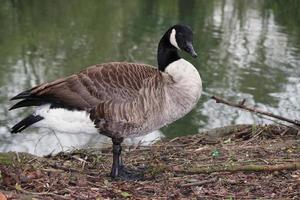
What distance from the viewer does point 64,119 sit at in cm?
572

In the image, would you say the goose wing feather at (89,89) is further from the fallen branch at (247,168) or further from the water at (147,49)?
the water at (147,49)

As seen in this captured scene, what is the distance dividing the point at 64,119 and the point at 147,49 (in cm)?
1592

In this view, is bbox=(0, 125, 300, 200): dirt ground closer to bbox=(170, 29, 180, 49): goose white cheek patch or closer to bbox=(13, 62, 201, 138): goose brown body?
bbox=(13, 62, 201, 138): goose brown body

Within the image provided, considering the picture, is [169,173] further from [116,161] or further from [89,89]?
[89,89]

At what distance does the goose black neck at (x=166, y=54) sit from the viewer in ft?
21.2

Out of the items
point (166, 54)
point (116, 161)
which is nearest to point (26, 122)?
point (116, 161)

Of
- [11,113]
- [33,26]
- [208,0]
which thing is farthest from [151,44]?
[208,0]

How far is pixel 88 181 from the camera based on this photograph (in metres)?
5.48

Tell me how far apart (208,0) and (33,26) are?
2175 cm

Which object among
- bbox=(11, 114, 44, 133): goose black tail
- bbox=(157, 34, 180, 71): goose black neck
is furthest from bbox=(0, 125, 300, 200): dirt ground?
bbox=(157, 34, 180, 71): goose black neck

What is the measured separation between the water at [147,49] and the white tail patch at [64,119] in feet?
6.98

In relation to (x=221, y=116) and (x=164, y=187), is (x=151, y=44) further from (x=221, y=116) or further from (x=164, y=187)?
(x=164, y=187)

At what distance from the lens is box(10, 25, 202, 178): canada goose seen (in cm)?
570

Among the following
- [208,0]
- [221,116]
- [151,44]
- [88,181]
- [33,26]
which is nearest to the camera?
[88,181]
